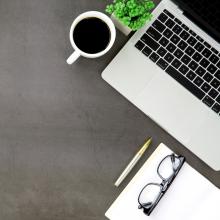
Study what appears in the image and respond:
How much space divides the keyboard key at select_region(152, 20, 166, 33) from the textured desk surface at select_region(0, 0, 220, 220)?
0.26 feet

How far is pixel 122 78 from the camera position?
3.58 ft

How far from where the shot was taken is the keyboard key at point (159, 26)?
3.64 feet

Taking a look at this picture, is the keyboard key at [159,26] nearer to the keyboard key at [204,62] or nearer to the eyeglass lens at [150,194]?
the keyboard key at [204,62]

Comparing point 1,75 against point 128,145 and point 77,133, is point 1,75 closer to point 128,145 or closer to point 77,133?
point 77,133

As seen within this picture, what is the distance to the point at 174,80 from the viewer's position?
1105 millimetres

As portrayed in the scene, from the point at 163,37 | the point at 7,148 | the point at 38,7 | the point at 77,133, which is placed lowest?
the point at 7,148

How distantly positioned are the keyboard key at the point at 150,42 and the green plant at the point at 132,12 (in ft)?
0.18

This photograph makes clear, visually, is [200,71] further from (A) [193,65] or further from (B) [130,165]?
(B) [130,165]

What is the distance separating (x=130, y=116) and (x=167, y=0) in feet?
0.94

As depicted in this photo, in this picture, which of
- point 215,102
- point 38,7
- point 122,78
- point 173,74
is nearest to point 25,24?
point 38,7

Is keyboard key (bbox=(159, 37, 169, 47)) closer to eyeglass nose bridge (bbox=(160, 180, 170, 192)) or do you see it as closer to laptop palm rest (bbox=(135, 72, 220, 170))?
laptop palm rest (bbox=(135, 72, 220, 170))


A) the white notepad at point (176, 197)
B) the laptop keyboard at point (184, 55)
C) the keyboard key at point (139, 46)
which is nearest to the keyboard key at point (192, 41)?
the laptop keyboard at point (184, 55)

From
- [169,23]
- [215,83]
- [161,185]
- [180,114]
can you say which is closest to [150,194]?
[161,185]

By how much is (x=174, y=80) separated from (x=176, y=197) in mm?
271
